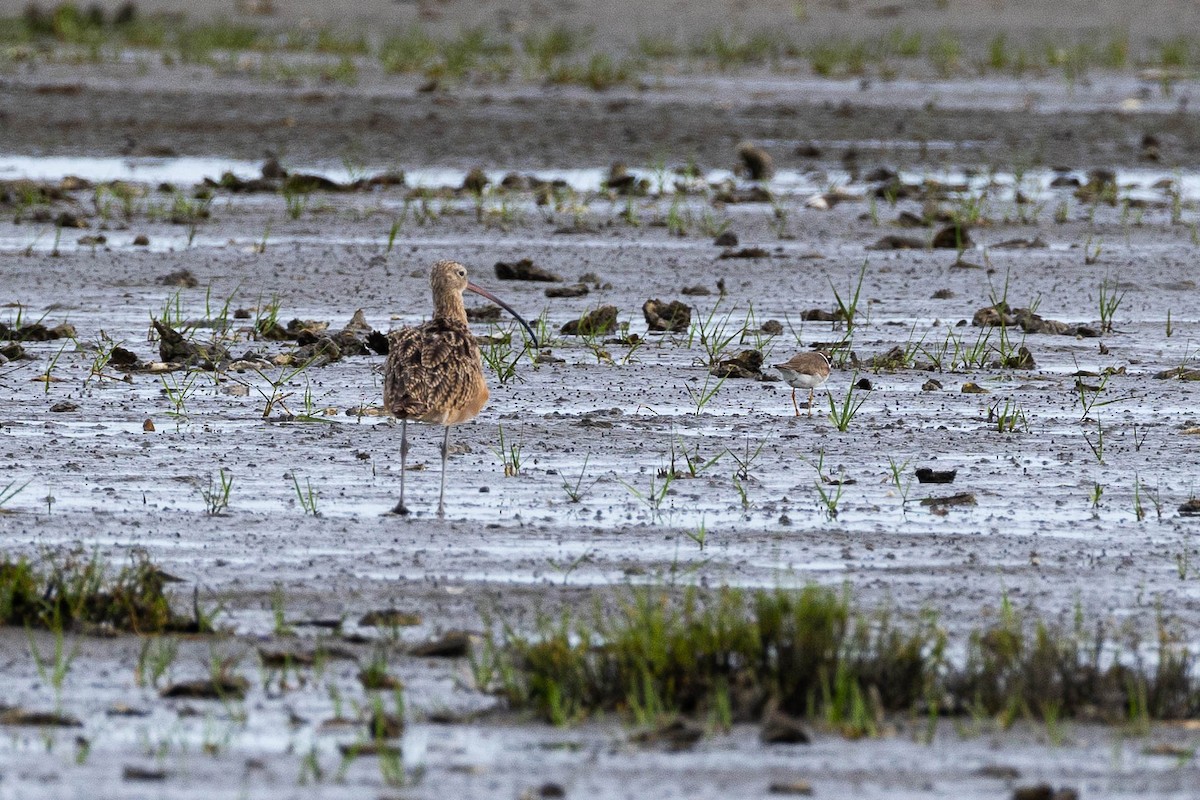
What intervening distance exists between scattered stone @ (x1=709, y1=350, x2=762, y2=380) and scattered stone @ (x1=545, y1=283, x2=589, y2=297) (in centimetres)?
288

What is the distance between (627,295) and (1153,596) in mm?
7036

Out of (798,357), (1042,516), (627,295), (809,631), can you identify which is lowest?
(809,631)

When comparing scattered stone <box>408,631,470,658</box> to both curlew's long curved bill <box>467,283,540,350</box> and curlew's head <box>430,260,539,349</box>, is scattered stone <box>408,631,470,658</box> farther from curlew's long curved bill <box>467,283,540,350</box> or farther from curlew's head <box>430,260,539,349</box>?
curlew's long curved bill <box>467,283,540,350</box>

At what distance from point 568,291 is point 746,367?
9.82ft

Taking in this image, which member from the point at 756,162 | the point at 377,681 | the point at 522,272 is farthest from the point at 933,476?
the point at 756,162

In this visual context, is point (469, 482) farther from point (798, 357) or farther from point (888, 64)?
point (888, 64)

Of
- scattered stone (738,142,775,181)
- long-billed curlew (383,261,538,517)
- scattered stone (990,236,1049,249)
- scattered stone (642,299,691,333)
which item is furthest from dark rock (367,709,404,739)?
scattered stone (738,142,775,181)

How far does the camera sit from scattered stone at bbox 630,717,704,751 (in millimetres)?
5312

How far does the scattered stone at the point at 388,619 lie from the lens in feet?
20.6

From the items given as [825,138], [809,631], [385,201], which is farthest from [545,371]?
[825,138]

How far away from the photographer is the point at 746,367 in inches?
413

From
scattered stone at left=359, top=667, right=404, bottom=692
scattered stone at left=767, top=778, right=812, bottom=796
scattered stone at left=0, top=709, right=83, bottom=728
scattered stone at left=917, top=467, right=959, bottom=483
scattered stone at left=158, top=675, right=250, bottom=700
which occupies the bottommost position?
scattered stone at left=767, top=778, right=812, bottom=796

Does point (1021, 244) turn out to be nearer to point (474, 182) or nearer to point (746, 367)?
point (474, 182)

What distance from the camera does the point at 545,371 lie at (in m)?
10.6
